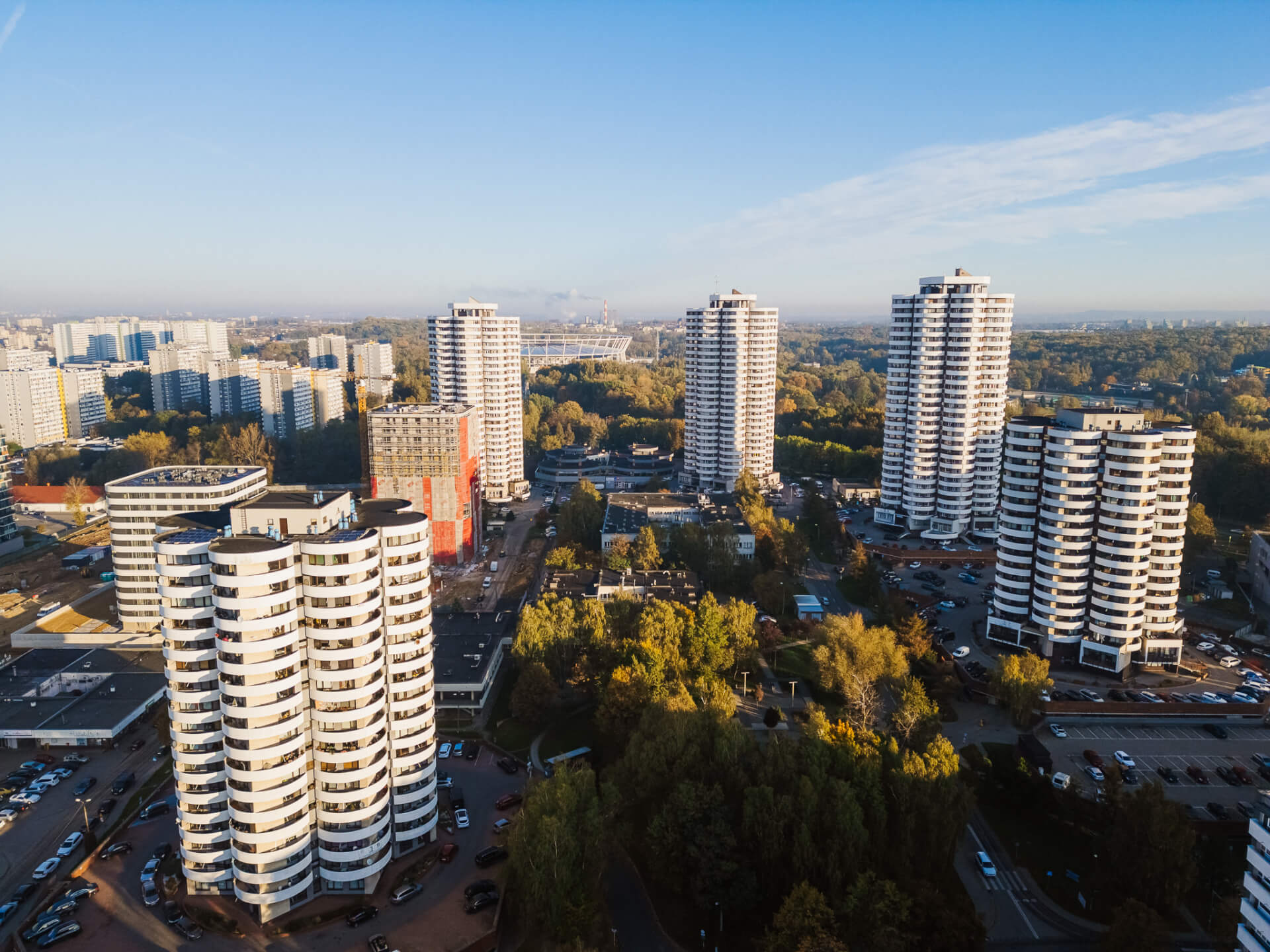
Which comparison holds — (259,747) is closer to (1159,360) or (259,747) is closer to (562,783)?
(562,783)

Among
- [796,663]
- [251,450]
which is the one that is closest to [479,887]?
[796,663]

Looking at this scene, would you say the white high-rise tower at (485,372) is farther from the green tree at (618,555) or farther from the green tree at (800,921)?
the green tree at (800,921)

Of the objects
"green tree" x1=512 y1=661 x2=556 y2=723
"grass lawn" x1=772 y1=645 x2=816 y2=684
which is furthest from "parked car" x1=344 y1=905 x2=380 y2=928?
"grass lawn" x1=772 y1=645 x2=816 y2=684

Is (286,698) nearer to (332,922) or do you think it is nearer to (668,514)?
(332,922)

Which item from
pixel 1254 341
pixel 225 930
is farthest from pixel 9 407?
pixel 1254 341

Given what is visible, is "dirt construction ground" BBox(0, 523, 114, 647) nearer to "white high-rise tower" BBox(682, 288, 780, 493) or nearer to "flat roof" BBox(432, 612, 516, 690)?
"flat roof" BBox(432, 612, 516, 690)

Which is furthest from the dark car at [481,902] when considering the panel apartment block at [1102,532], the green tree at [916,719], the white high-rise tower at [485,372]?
the white high-rise tower at [485,372]
